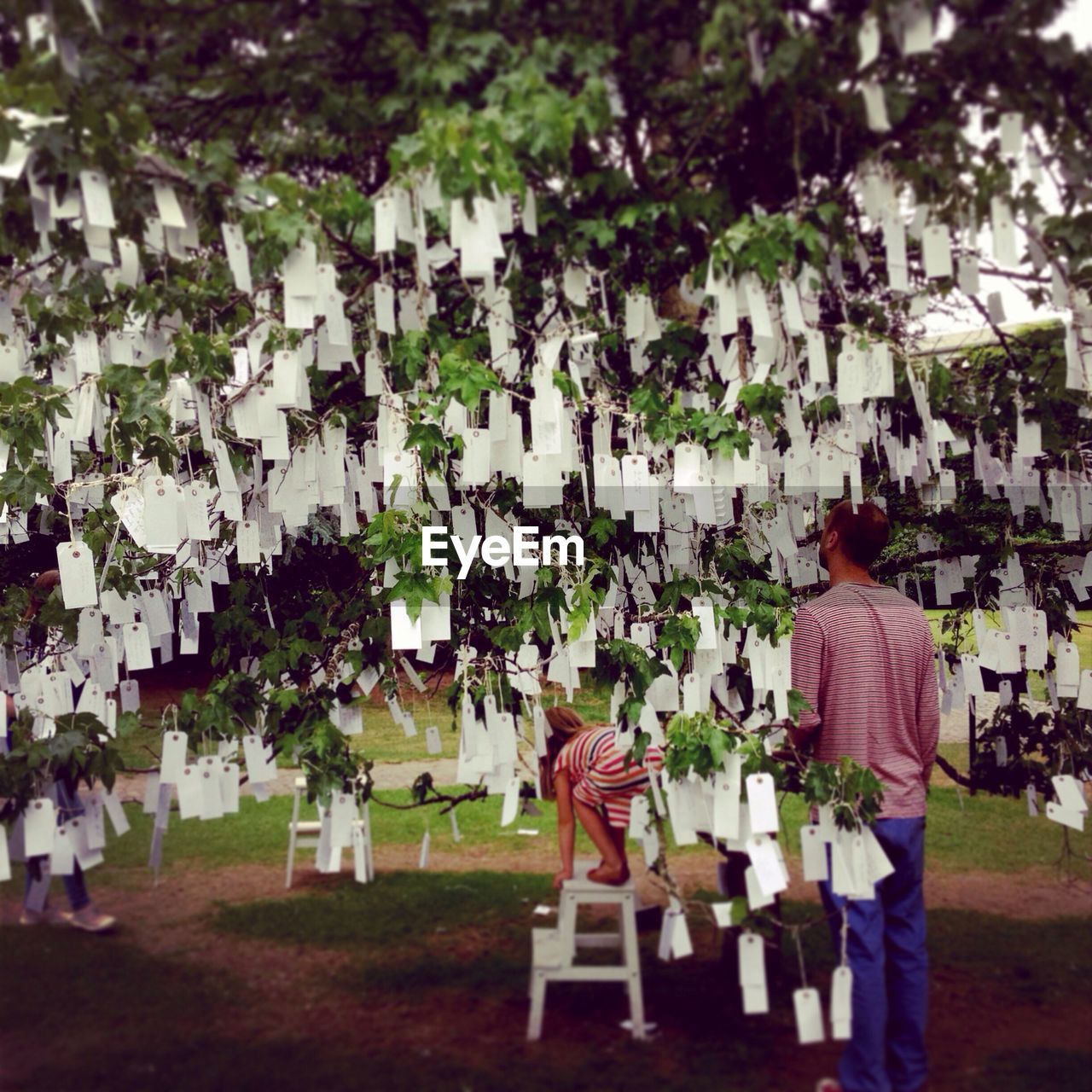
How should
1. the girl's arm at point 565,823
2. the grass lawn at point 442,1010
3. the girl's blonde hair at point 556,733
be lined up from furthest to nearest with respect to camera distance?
the girl's blonde hair at point 556,733 → the girl's arm at point 565,823 → the grass lawn at point 442,1010

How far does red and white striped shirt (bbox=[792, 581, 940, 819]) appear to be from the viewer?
2203 millimetres

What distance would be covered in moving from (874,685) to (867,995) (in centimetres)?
67

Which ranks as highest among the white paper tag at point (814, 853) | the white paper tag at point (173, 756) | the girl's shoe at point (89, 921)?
the white paper tag at point (173, 756)

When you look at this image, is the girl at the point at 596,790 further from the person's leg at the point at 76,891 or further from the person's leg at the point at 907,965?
the person's leg at the point at 76,891

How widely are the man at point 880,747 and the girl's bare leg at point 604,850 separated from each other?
28.0 inches

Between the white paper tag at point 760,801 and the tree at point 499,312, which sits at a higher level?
the tree at point 499,312

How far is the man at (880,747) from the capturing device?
2.14 metres

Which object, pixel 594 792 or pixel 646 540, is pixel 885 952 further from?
pixel 646 540

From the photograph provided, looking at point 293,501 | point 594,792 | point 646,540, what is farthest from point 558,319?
point 594,792

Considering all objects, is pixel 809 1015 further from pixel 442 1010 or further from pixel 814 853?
pixel 442 1010

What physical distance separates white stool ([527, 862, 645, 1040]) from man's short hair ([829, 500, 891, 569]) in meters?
1.09

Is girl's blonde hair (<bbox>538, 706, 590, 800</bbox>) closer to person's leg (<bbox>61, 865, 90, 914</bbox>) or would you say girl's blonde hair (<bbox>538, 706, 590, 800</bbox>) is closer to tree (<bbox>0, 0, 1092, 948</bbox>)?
tree (<bbox>0, 0, 1092, 948</bbox>)

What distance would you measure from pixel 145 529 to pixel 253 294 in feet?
2.23

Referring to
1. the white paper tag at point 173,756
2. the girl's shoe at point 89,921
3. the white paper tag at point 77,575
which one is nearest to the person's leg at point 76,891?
the girl's shoe at point 89,921
